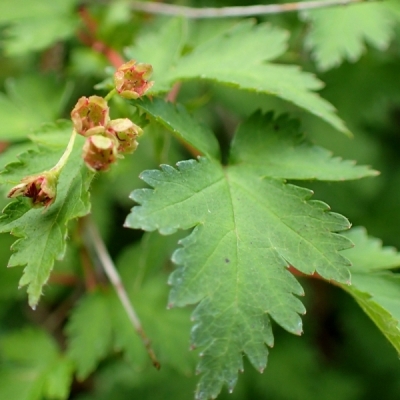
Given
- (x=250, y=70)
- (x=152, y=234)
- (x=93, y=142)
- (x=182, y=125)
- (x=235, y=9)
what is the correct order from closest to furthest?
1. (x=93, y=142)
2. (x=182, y=125)
3. (x=250, y=70)
4. (x=152, y=234)
5. (x=235, y=9)

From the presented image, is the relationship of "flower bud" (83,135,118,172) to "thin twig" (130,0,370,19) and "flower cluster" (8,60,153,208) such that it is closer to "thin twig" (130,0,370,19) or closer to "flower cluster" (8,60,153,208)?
"flower cluster" (8,60,153,208)

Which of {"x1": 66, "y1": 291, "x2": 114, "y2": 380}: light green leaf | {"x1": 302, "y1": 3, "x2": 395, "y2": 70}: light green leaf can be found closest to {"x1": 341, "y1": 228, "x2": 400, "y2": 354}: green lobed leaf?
{"x1": 302, "y1": 3, "x2": 395, "y2": 70}: light green leaf

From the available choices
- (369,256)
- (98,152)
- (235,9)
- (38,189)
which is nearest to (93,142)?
(98,152)

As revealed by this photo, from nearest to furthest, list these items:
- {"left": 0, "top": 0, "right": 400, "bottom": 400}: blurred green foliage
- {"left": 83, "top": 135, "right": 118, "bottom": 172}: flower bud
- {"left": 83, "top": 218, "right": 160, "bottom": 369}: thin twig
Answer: {"left": 83, "top": 135, "right": 118, "bottom": 172}: flower bud
{"left": 83, "top": 218, "right": 160, "bottom": 369}: thin twig
{"left": 0, "top": 0, "right": 400, "bottom": 400}: blurred green foliage

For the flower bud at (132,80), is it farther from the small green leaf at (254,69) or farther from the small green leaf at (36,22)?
the small green leaf at (36,22)

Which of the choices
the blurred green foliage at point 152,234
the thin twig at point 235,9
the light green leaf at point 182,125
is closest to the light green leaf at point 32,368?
the blurred green foliage at point 152,234

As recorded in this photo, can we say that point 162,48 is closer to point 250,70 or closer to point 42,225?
point 250,70
